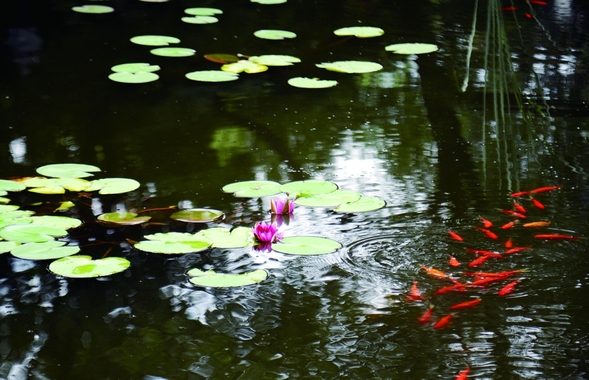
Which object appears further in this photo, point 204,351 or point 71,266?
point 71,266

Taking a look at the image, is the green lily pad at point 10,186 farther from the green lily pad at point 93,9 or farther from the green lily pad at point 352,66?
the green lily pad at point 93,9

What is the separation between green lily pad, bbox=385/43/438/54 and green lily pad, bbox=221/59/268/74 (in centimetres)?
68

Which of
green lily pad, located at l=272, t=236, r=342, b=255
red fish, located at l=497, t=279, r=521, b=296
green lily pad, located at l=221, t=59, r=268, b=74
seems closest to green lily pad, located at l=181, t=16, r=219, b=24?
green lily pad, located at l=221, t=59, r=268, b=74

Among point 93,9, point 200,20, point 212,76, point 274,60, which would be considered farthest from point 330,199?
point 93,9

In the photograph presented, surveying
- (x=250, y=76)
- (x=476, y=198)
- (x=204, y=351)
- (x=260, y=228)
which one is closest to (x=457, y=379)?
(x=204, y=351)

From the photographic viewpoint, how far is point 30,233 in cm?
199

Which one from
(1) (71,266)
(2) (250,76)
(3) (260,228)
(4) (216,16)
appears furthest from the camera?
(4) (216,16)

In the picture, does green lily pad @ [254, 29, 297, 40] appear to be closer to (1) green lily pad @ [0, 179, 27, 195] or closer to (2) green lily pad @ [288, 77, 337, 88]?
(2) green lily pad @ [288, 77, 337, 88]

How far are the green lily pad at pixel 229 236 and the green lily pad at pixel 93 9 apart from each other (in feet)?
9.36

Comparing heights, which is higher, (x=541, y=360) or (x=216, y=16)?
(x=216, y=16)

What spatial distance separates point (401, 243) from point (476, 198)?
38cm

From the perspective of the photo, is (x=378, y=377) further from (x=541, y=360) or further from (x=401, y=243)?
(x=401, y=243)

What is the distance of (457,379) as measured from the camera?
1.41m

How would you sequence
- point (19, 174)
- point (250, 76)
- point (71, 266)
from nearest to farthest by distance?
point (71, 266), point (19, 174), point (250, 76)
